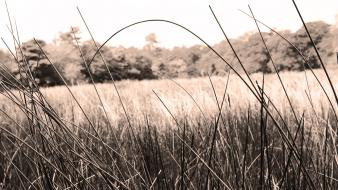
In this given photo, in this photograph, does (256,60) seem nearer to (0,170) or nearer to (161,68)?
(161,68)

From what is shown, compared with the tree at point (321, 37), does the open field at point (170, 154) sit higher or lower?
lower

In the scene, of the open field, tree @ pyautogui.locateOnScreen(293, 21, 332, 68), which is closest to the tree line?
tree @ pyautogui.locateOnScreen(293, 21, 332, 68)

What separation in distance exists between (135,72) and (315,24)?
7672 mm

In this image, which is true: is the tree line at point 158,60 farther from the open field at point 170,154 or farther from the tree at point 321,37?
the open field at point 170,154

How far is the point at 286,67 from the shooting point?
16125 millimetres

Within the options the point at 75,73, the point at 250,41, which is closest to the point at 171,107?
the point at 75,73

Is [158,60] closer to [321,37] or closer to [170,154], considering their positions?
[321,37]

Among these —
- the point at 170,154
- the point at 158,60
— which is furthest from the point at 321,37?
the point at 170,154

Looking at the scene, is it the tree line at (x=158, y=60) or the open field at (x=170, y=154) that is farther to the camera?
the tree line at (x=158, y=60)

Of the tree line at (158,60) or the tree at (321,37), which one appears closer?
the tree line at (158,60)

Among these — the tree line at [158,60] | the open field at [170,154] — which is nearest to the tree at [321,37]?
the tree line at [158,60]

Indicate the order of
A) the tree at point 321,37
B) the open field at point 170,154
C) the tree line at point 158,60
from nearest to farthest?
the open field at point 170,154 → the tree line at point 158,60 → the tree at point 321,37

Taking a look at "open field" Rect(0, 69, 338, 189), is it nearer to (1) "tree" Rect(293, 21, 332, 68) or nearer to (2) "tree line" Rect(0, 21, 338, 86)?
(2) "tree line" Rect(0, 21, 338, 86)

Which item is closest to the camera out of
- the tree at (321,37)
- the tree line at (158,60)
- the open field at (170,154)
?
the open field at (170,154)
